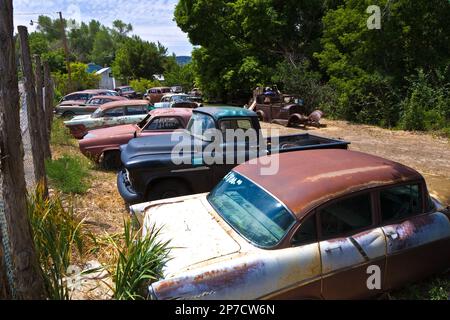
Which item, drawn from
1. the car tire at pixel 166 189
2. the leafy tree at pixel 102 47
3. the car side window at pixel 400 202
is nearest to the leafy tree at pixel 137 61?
A: the leafy tree at pixel 102 47

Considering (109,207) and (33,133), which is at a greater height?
(33,133)

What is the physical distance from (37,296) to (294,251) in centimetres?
201

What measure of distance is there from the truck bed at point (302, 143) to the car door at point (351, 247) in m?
2.59

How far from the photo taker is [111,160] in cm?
866

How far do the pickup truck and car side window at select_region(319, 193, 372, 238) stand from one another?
2.55 metres

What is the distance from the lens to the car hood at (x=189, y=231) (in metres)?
3.09

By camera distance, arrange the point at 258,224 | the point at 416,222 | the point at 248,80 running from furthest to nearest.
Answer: the point at 248,80 < the point at 416,222 < the point at 258,224

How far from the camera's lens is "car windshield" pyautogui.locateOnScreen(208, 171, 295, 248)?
325cm

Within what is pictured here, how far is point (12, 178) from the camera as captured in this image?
2508 mm

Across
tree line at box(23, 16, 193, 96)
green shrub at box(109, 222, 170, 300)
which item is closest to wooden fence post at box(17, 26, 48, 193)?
green shrub at box(109, 222, 170, 300)

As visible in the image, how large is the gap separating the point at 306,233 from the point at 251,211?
0.61 metres

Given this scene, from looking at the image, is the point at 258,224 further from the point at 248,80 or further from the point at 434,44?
the point at 248,80

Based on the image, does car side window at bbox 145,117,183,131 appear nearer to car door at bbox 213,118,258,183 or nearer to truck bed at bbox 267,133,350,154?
car door at bbox 213,118,258,183

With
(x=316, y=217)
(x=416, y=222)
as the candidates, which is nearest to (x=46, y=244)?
(x=316, y=217)
